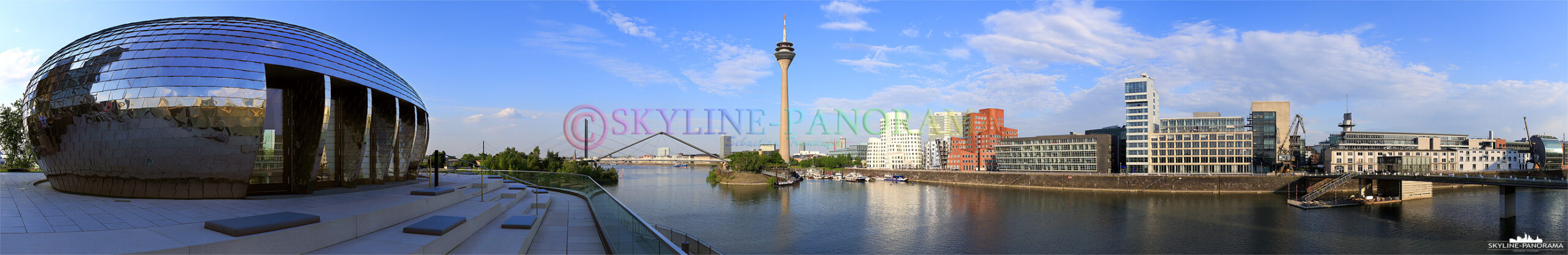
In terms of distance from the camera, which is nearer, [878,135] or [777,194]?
[777,194]

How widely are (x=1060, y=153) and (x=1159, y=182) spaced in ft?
73.6

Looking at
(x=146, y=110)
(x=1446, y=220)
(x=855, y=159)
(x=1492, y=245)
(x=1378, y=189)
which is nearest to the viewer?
(x=146, y=110)

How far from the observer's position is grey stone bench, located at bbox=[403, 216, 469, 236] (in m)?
10.3

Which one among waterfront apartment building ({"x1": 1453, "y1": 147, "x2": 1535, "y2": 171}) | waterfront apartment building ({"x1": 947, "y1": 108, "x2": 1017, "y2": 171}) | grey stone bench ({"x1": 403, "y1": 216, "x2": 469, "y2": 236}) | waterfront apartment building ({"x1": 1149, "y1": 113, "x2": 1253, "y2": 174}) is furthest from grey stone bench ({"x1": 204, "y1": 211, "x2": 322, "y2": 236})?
waterfront apartment building ({"x1": 1453, "y1": 147, "x2": 1535, "y2": 171})

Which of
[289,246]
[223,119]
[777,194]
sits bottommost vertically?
[777,194]

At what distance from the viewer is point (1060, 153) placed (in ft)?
311

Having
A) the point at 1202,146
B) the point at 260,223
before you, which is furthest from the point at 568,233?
the point at 1202,146

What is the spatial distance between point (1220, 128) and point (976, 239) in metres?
65.6

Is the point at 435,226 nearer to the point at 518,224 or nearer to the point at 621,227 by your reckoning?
the point at 518,224

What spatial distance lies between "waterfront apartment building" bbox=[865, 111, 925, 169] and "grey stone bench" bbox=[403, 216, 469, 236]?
136445 millimetres

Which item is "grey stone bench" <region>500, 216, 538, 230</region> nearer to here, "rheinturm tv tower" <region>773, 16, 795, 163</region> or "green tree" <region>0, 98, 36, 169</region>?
"green tree" <region>0, 98, 36, 169</region>

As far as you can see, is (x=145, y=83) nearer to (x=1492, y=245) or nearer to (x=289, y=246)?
(x=289, y=246)

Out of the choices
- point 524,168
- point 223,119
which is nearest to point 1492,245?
point 223,119

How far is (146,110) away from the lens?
12648 millimetres
